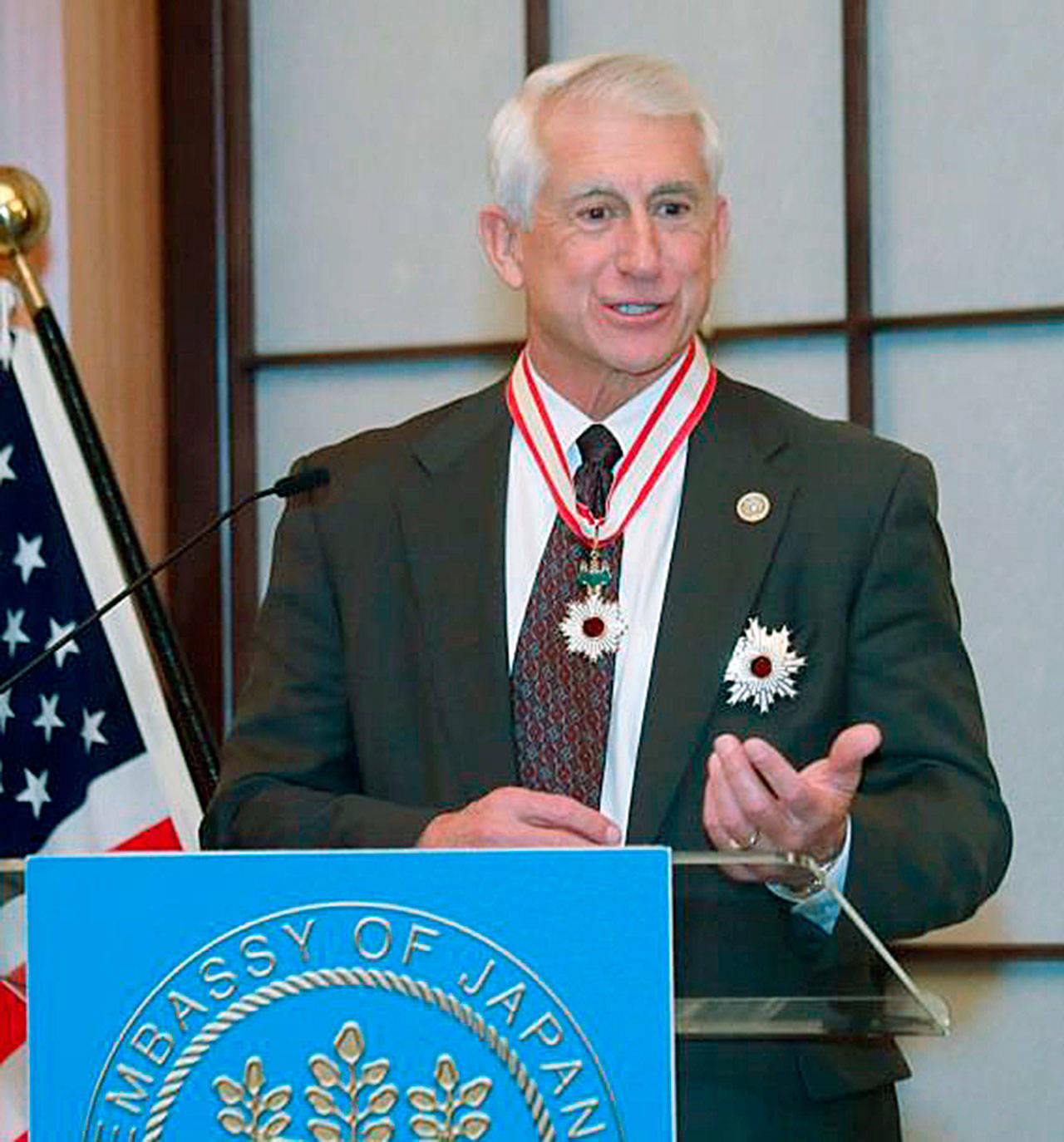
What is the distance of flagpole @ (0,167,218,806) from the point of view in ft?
10.9

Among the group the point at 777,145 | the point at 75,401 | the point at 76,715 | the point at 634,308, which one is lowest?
the point at 76,715

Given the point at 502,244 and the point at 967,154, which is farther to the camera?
the point at 967,154

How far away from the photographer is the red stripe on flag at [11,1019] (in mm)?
1634

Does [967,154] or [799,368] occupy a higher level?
[967,154]

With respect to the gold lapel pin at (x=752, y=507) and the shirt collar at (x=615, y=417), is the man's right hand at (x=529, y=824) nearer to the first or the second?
the gold lapel pin at (x=752, y=507)

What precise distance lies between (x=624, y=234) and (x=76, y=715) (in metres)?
1.42

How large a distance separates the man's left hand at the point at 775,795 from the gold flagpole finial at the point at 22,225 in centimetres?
198

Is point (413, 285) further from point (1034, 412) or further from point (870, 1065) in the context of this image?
point (870, 1065)

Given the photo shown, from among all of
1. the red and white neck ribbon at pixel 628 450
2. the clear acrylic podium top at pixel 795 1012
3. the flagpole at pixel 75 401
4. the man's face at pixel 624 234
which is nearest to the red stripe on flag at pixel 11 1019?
the clear acrylic podium top at pixel 795 1012

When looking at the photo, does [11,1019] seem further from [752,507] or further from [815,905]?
[752,507]

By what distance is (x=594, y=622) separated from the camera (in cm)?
218

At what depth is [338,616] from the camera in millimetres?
2301

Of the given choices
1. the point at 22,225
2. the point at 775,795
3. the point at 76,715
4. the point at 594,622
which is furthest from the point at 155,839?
the point at 775,795

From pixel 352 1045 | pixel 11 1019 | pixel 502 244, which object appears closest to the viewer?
pixel 352 1045
